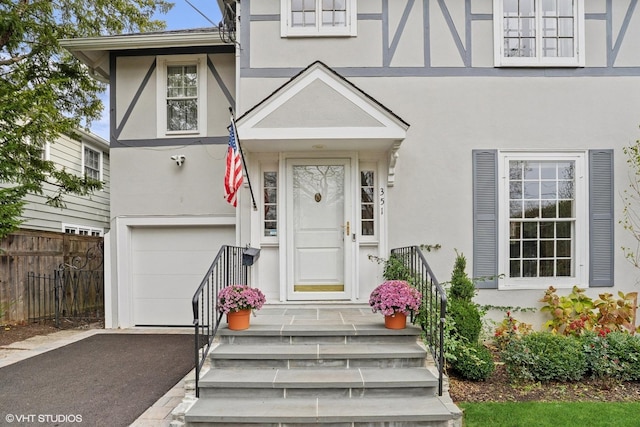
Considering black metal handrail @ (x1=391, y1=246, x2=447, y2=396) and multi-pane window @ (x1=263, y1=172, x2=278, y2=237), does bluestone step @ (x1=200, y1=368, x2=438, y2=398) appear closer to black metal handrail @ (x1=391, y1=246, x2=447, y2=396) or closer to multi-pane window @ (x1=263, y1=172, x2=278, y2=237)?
black metal handrail @ (x1=391, y1=246, x2=447, y2=396)

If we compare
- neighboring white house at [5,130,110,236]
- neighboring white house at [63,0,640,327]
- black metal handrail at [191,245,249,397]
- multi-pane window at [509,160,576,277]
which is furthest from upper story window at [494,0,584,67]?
neighboring white house at [5,130,110,236]

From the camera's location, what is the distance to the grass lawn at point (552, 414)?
356 cm

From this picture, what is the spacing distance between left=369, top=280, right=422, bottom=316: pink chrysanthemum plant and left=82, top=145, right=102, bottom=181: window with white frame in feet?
35.2

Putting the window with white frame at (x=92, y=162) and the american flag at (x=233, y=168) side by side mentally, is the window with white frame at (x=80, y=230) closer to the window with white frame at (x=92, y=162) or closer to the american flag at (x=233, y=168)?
the window with white frame at (x=92, y=162)

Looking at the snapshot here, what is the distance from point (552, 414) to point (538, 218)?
116 inches

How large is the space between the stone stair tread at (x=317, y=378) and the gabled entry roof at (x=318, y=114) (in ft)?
9.27

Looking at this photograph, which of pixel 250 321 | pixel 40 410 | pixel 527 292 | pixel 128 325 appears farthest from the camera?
pixel 128 325

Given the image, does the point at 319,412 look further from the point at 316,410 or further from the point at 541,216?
the point at 541,216

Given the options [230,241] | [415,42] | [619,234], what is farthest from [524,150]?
[230,241]

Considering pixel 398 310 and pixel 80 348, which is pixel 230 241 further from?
pixel 398 310

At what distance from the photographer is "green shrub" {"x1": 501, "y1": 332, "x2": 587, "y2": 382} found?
436cm

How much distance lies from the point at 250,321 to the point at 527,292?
159 inches

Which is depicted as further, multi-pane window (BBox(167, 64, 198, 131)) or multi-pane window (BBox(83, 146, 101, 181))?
multi-pane window (BBox(83, 146, 101, 181))

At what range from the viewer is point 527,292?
5742 mm
